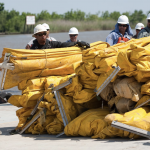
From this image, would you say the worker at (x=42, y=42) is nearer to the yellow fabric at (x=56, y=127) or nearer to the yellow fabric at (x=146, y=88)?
the yellow fabric at (x=56, y=127)

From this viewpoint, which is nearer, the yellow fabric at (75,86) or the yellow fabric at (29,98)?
the yellow fabric at (75,86)

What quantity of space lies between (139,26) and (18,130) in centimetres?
558

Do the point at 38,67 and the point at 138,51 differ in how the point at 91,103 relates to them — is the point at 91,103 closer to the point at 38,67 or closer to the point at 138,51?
the point at 38,67

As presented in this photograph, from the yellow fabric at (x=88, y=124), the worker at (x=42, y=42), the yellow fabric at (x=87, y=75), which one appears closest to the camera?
the yellow fabric at (x=88, y=124)

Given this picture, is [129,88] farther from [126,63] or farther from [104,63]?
[104,63]

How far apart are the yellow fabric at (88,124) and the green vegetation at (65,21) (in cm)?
3013

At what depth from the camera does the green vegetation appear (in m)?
42.8

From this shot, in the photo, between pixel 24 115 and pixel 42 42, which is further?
pixel 42 42

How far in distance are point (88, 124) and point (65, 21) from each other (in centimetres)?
3974

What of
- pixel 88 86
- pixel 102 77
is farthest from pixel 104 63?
pixel 88 86

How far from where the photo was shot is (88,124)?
17.7 feet

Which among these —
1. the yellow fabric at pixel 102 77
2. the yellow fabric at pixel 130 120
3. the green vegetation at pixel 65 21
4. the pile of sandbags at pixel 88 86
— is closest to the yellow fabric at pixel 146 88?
the pile of sandbags at pixel 88 86

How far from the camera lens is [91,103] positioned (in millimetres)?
6059

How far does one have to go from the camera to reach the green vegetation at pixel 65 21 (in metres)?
42.8
